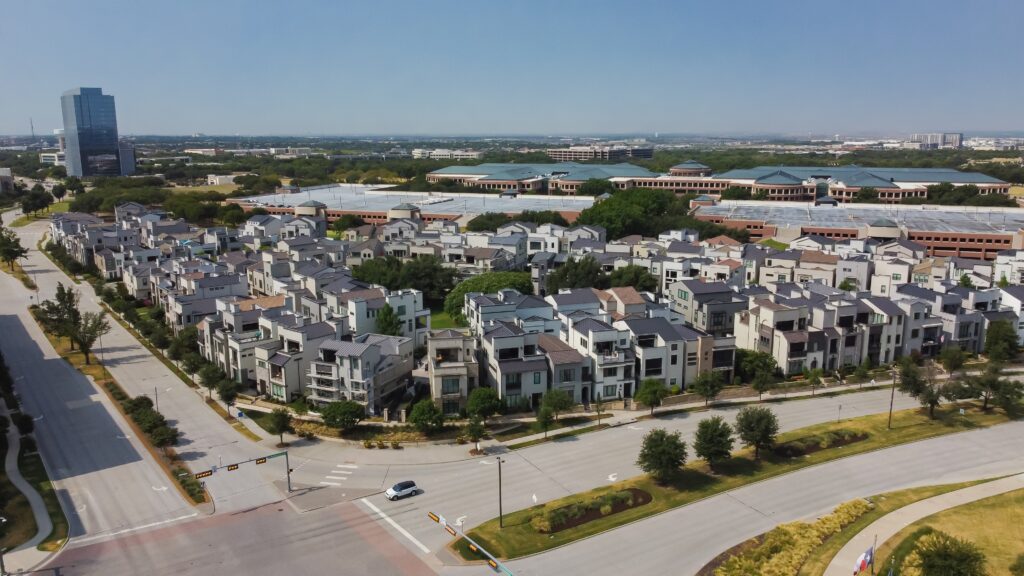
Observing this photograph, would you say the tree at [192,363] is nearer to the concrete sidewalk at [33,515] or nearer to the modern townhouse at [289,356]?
the modern townhouse at [289,356]

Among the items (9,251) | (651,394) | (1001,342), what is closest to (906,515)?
(651,394)

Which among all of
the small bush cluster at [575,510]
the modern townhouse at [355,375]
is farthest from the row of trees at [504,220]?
the small bush cluster at [575,510]

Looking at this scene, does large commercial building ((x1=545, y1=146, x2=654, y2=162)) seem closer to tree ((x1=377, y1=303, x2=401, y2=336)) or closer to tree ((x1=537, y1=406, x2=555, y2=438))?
tree ((x1=377, y1=303, x2=401, y2=336))

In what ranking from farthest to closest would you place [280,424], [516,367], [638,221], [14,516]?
1. [638,221]
2. [516,367]
3. [280,424]
4. [14,516]

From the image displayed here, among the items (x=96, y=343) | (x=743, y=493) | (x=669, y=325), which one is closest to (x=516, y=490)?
(x=743, y=493)

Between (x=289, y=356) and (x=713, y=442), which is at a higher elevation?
(x=289, y=356)

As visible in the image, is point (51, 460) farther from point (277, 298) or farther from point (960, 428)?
point (960, 428)

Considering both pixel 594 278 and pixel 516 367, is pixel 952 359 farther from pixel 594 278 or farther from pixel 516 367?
pixel 516 367
